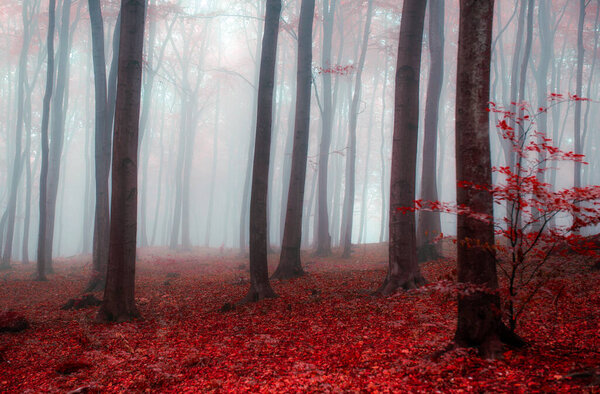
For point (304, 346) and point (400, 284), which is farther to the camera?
point (400, 284)

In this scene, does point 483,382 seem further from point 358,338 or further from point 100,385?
point 100,385

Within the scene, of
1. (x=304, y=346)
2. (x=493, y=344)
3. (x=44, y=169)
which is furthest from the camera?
(x=44, y=169)

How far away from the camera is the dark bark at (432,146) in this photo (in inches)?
406

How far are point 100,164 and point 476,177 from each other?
1037cm

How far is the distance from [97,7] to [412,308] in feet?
40.1

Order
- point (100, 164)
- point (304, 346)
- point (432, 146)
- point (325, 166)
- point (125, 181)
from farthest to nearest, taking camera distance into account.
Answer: point (325, 166), point (432, 146), point (100, 164), point (125, 181), point (304, 346)

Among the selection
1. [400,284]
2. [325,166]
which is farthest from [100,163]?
[325,166]

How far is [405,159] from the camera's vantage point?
7223 mm

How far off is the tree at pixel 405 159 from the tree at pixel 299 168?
3194mm

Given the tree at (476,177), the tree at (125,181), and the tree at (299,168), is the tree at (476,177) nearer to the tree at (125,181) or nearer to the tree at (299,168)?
the tree at (125,181)

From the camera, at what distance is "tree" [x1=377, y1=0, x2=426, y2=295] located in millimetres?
7031

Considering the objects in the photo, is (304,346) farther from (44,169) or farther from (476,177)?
(44,169)

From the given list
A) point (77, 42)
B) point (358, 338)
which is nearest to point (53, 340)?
point (358, 338)

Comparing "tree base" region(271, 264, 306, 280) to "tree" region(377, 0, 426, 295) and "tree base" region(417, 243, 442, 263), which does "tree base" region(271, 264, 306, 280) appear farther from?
"tree base" region(417, 243, 442, 263)
